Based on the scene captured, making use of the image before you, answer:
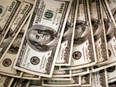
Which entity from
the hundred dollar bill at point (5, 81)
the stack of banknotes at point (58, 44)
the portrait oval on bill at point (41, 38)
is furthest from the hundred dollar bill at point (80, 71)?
the hundred dollar bill at point (5, 81)

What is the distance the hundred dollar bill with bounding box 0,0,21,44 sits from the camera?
1.04m

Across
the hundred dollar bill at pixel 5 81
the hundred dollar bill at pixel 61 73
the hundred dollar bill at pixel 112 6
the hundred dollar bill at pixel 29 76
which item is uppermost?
the hundred dollar bill at pixel 112 6

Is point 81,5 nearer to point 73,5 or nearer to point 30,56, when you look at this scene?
point 73,5

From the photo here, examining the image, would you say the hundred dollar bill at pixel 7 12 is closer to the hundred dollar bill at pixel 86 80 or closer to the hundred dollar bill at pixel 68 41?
the hundred dollar bill at pixel 68 41

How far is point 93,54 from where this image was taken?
3.25 ft

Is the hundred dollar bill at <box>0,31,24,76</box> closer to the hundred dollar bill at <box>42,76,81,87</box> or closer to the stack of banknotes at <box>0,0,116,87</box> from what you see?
the stack of banknotes at <box>0,0,116,87</box>

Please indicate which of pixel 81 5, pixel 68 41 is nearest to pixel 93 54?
pixel 68 41

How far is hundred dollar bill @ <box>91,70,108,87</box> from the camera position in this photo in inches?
39.5

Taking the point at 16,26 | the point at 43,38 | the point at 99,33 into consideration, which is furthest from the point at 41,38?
the point at 99,33

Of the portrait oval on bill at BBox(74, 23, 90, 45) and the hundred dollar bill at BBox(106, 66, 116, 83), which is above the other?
the portrait oval on bill at BBox(74, 23, 90, 45)

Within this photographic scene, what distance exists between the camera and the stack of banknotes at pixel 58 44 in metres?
0.99

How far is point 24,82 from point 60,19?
0.88ft

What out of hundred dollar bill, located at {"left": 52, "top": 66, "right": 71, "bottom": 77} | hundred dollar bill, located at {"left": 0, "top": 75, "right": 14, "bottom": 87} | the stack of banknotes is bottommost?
hundred dollar bill, located at {"left": 0, "top": 75, "right": 14, "bottom": 87}

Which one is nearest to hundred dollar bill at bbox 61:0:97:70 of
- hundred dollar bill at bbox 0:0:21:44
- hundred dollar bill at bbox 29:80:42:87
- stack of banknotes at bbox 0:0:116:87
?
stack of banknotes at bbox 0:0:116:87
